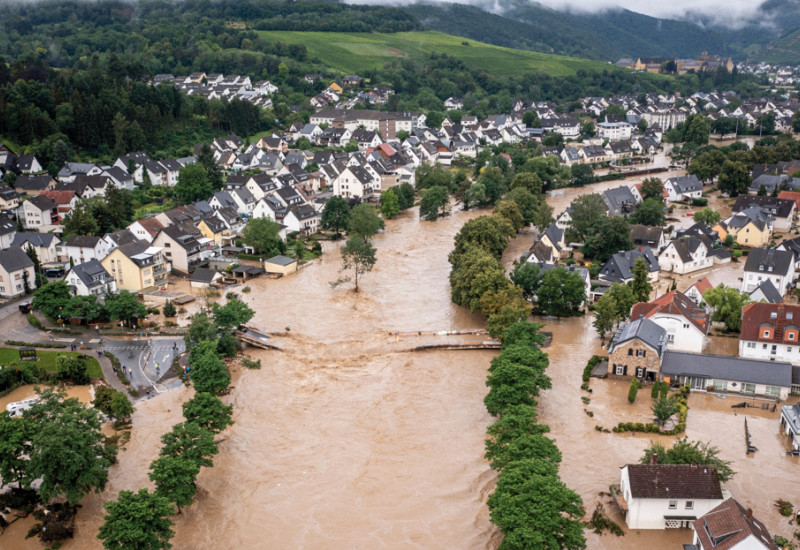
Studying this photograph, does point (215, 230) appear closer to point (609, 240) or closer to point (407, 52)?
point (609, 240)

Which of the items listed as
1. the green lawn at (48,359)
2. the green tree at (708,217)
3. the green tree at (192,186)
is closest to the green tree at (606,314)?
the green lawn at (48,359)

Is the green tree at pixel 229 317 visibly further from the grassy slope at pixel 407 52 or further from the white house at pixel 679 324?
the grassy slope at pixel 407 52

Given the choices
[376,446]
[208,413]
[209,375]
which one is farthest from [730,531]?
[209,375]

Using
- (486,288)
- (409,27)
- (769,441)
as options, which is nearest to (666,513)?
(769,441)

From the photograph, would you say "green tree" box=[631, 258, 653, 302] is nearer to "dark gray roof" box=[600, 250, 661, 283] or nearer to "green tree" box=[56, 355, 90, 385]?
"dark gray roof" box=[600, 250, 661, 283]

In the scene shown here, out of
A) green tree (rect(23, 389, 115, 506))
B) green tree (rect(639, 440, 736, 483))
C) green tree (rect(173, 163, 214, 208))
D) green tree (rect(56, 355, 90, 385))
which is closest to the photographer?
green tree (rect(23, 389, 115, 506))

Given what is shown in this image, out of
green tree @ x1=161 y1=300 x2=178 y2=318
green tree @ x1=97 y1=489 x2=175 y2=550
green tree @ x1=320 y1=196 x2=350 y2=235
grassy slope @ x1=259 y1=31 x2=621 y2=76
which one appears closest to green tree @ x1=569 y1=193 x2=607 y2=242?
green tree @ x1=320 y1=196 x2=350 y2=235

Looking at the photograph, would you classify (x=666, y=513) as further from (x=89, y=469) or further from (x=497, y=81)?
(x=497, y=81)
